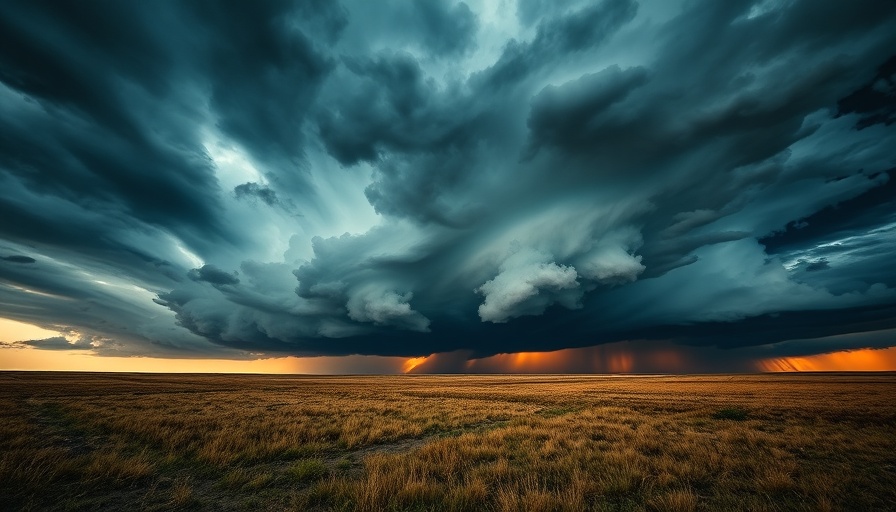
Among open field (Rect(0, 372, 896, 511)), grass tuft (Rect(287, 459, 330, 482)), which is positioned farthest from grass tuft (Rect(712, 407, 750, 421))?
grass tuft (Rect(287, 459, 330, 482))

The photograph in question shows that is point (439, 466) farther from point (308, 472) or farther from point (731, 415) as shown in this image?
point (731, 415)

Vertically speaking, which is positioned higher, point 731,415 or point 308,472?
point 308,472

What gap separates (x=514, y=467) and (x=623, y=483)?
2967 mm

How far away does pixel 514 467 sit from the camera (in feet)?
32.2

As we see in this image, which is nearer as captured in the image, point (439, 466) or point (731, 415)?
point (439, 466)

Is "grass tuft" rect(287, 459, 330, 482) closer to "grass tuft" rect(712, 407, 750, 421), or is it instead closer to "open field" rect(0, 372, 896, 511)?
"open field" rect(0, 372, 896, 511)

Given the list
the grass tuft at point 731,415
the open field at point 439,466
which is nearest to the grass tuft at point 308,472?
the open field at point 439,466

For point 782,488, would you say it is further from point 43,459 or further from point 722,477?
point 43,459

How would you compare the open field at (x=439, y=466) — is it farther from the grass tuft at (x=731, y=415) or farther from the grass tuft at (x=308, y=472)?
the grass tuft at (x=731, y=415)

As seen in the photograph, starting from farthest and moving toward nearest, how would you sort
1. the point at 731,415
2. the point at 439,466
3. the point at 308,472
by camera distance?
the point at 731,415, the point at 439,466, the point at 308,472

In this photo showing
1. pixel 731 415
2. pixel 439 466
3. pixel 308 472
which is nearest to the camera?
pixel 308 472

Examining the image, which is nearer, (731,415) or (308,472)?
(308,472)

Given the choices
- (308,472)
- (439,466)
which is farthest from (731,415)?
(308,472)

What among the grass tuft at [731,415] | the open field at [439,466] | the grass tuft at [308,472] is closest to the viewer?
the open field at [439,466]
